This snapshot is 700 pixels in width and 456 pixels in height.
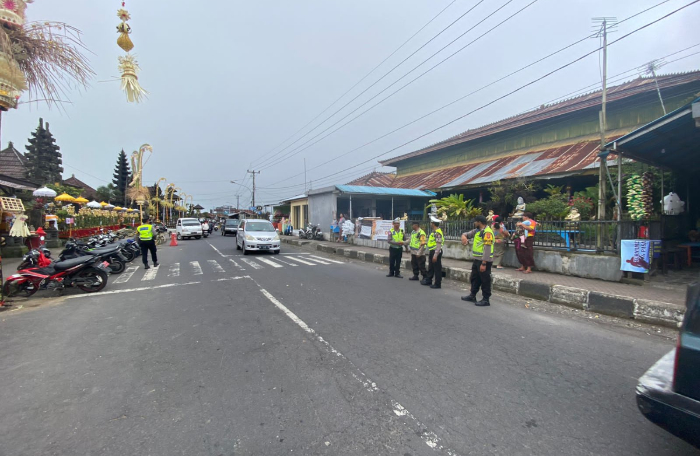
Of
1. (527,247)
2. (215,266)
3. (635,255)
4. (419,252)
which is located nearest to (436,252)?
(419,252)

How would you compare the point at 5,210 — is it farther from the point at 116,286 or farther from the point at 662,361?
the point at 662,361

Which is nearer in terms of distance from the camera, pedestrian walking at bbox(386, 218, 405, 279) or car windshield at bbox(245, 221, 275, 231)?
pedestrian walking at bbox(386, 218, 405, 279)

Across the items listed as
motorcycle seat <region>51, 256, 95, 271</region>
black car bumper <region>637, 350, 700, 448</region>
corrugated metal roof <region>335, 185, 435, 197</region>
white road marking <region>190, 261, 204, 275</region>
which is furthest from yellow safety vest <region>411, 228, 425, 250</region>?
corrugated metal roof <region>335, 185, 435, 197</region>

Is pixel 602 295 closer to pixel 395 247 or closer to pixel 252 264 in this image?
pixel 395 247

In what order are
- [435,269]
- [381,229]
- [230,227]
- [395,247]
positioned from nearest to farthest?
[435,269] → [395,247] → [381,229] → [230,227]

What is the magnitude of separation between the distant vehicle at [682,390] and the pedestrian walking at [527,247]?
7.20 meters

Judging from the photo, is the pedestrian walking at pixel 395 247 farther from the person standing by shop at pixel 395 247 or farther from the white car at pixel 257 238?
the white car at pixel 257 238

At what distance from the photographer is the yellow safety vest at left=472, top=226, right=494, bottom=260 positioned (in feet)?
20.7

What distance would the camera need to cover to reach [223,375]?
3428mm

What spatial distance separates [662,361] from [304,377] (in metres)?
2.95

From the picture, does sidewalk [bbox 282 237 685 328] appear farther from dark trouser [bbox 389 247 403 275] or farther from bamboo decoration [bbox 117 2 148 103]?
bamboo decoration [bbox 117 2 148 103]

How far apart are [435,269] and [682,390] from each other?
20.4 ft

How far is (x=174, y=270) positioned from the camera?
10641mm

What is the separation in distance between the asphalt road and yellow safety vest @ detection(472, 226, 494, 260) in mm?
1093
